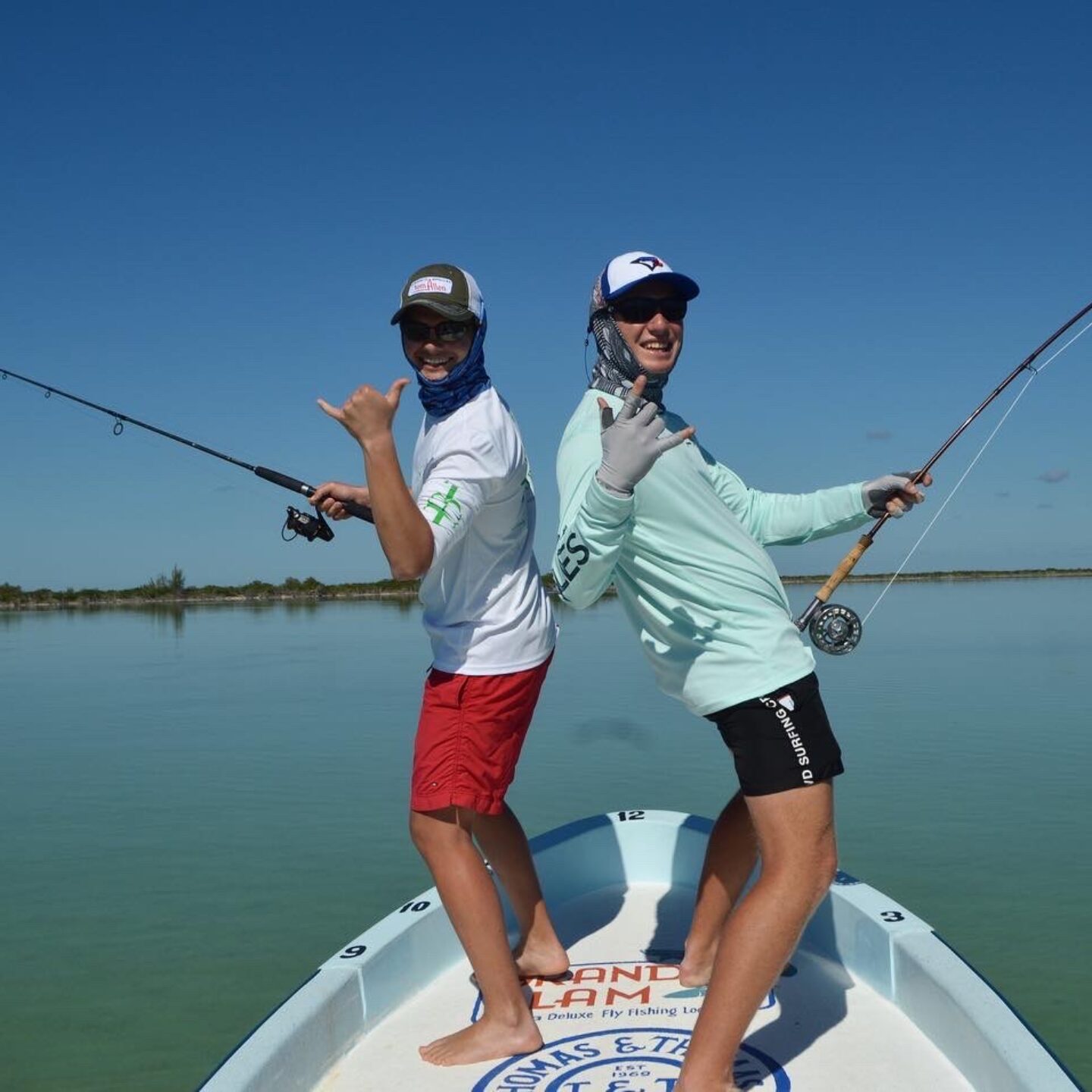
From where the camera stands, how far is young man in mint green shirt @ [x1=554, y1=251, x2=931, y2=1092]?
2.21 m

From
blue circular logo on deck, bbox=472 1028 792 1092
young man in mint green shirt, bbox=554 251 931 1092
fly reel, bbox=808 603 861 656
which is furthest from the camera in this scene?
fly reel, bbox=808 603 861 656

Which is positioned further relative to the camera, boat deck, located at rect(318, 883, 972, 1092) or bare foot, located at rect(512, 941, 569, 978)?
bare foot, located at rect(512, 941, 569, 978)

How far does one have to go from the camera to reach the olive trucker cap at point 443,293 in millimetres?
2562

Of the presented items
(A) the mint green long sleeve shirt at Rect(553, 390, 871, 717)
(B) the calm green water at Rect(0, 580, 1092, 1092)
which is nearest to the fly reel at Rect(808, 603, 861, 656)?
(A) the mint green long sleeve shirt at Rect(553, 390, 871, 717)

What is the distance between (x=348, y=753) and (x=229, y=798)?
194cm

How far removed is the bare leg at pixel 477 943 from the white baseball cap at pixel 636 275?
53.9 inches

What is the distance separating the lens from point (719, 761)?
9844 millimetres

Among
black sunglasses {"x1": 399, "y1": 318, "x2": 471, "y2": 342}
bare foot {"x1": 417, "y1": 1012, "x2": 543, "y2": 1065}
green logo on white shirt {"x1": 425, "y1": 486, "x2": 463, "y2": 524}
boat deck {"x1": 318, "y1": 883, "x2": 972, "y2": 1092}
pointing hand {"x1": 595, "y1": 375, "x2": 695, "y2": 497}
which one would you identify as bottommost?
boat deck {"x1": 318, "y1": 883, "x2": 972, "y2": 1092}

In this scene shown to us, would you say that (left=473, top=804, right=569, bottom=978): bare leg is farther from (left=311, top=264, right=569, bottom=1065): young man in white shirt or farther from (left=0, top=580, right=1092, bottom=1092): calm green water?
(left=0, top=580, right=1092, bottom=1092): calm green water

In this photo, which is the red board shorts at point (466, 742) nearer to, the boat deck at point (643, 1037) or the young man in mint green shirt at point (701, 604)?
the young man in mint green shirt at point (701, 604)

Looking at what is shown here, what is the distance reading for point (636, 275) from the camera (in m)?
2.48

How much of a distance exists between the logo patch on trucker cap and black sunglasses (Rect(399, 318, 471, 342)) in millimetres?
76

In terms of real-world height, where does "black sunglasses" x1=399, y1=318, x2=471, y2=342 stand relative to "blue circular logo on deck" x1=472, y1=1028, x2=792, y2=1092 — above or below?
above

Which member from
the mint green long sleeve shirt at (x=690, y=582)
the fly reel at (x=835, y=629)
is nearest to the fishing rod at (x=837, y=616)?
the fly reel at (x=835, y=629)
